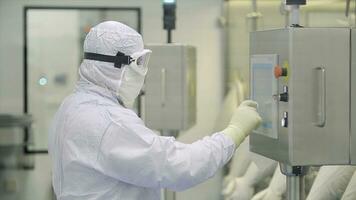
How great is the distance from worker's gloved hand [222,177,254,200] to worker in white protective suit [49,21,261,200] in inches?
45.6

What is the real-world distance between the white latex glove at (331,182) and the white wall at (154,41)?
3.12ft

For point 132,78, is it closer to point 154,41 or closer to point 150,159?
point 150,159

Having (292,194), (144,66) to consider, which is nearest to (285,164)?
(292,194)

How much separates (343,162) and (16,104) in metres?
1.93

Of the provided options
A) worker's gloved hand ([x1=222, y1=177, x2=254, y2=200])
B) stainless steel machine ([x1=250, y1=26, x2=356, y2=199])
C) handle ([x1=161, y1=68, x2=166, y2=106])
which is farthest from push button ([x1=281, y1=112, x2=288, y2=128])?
worker's gloved hand ([x1=222, y1=177, x2=254, y2=200])

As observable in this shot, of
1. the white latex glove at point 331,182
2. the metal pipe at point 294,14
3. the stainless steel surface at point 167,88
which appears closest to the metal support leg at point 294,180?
the white latex glove at point 331,182

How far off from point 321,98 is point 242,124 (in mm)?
217

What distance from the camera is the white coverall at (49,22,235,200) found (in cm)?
164

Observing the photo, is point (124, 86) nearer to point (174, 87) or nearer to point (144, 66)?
point (144, 66)

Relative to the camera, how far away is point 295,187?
1.96m

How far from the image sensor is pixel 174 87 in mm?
2748

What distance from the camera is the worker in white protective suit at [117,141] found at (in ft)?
5.38

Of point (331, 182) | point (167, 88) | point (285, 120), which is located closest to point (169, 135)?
point (167, 88)

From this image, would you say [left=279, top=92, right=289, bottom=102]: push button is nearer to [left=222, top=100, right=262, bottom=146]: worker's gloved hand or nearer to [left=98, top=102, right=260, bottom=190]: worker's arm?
[left=222, top=100, right=262, bottom=146]: worker's gloved hand
